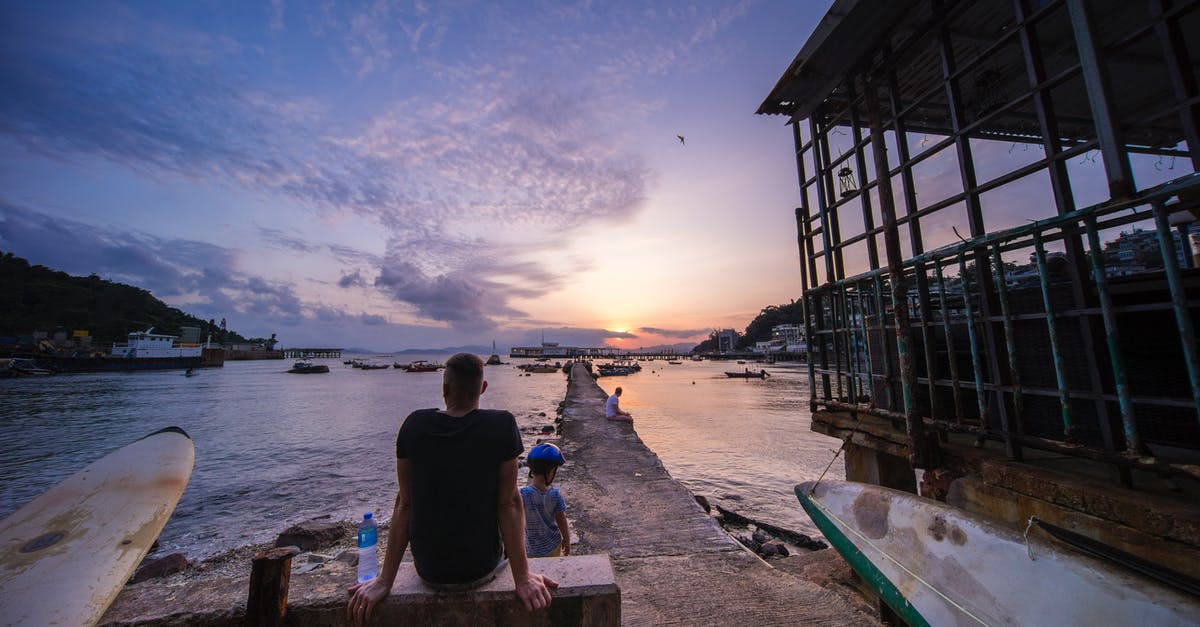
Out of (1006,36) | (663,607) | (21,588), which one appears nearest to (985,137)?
(1006,36)

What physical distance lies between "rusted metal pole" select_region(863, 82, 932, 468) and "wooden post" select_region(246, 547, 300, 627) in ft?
14.9

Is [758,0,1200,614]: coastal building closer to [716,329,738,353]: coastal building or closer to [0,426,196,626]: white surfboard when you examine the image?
[0,426,196,626]: white surfboard

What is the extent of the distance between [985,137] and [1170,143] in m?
2.43

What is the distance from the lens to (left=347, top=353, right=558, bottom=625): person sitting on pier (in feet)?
6.66

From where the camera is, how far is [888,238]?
3908mm

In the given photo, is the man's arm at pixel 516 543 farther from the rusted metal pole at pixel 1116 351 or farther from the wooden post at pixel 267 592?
A: the rusted metal pole at pixel 1116 351

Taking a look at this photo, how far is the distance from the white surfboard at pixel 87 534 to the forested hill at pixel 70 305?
105 metres

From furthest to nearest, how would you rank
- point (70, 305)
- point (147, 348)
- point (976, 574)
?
point (70, 305), point (147, 348), point (976, 574)

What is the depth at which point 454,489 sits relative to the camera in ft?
6.79

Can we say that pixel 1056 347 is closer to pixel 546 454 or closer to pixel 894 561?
pixel 894 561

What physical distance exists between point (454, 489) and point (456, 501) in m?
0.07

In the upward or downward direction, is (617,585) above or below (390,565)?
below

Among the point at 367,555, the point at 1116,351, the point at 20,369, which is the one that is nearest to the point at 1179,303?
the point at 1116,351

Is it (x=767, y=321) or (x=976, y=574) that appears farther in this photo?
(x=767, y=321)
